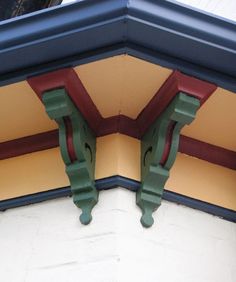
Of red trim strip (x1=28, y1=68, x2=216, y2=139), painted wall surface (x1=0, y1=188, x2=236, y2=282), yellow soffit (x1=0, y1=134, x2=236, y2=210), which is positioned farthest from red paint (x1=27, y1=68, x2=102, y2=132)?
painted wall surface (x1=0, y1=188, x2=236, y2=282)

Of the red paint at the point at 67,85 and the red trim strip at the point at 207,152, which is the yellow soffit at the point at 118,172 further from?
the red paint at the point at 67,85

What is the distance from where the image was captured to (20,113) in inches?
74.4

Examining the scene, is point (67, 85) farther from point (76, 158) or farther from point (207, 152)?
point (207, 152)

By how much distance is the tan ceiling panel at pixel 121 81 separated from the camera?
1.68 meters

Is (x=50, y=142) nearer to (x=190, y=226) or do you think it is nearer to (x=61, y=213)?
(x=61, y=213)

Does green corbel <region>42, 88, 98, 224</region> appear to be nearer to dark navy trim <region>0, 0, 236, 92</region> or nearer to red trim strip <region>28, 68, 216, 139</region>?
red trim strip <region>28, 68, 216, 139</region>

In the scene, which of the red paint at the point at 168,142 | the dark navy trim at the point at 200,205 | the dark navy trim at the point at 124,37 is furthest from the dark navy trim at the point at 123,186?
the dark navy trim at the point at 124,37

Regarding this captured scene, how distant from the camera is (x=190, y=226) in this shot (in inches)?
72.9

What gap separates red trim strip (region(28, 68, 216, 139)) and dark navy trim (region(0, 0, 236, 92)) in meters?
0.03

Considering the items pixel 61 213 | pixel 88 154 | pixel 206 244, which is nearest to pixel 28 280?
A: pixel 61 213

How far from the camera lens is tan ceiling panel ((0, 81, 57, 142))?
1.80 metres

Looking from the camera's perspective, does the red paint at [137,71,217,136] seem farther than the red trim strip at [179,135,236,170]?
No

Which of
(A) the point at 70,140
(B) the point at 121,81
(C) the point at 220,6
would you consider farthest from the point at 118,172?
(C) the point at 220,6

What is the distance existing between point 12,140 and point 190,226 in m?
0.67
